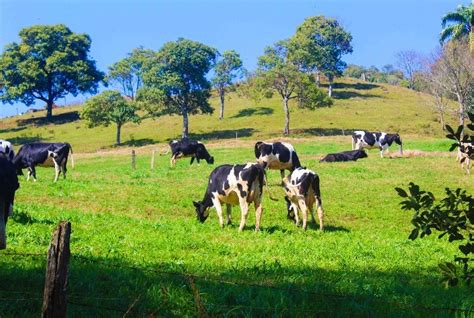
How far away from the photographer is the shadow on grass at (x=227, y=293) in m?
7.16

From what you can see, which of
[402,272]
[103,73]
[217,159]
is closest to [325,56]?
[103,73]

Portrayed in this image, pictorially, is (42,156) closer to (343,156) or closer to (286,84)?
(343,156)

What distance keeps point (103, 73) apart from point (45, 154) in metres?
67.5

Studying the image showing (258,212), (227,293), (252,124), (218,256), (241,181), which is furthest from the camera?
(252,124)

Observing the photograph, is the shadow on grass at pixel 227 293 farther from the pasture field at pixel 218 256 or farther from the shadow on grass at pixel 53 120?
the shadow on grass at pixel 53 120

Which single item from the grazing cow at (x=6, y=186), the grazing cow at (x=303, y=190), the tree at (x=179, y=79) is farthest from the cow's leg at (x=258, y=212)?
the tree at (x=179, y=79)

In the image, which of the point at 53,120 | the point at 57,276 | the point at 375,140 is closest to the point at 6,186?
the point at 57,276

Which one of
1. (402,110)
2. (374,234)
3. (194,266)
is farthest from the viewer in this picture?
(402,110)

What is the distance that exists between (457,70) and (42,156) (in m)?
47.6

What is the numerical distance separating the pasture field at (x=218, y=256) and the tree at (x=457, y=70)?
121 feet

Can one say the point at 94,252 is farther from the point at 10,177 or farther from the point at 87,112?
the point at 87,112

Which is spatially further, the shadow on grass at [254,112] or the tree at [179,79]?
the shadow on grass at [254,112]

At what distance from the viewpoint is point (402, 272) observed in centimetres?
1105

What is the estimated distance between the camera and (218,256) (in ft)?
37.8
